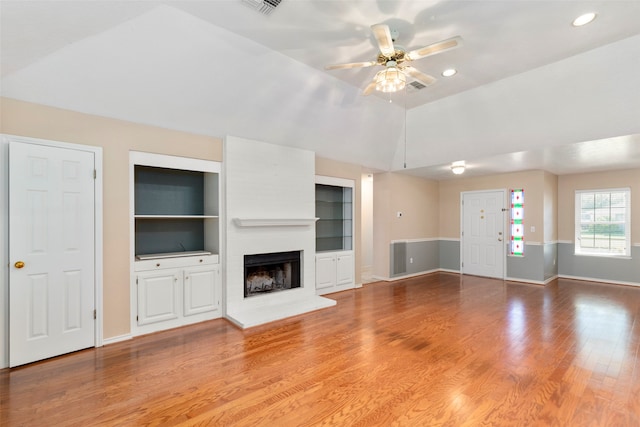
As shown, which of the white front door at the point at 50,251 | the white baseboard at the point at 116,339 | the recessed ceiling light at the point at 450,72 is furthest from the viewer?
the recessed ceiling light at the point at 450,72

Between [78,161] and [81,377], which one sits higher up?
[78,161]

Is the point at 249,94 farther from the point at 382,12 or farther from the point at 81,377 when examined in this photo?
the point at 81,377

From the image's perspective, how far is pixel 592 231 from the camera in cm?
686

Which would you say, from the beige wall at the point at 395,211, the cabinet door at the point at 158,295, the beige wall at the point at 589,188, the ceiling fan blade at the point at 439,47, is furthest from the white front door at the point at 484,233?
the cabinet door at the point at 158,295

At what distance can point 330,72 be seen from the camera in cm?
402

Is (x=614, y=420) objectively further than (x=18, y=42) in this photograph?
No

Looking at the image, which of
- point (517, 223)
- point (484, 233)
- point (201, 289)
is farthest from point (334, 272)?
point (517, 223)

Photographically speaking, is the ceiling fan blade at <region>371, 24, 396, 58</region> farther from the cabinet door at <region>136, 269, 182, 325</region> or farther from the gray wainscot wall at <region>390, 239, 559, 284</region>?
the gray wainscot wall at <region>390, 239, 559, 284</region>

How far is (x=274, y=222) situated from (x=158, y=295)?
5.89ft

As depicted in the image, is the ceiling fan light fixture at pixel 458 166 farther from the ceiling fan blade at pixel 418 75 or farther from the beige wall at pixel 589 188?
the ceiling fan blade at pixel 418 75

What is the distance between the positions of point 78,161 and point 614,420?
→ 16.7 ft

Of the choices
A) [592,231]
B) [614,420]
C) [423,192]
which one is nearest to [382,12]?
[614,420]

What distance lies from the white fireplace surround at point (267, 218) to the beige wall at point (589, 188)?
19.5 feet

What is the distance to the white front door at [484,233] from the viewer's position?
7.10 metres
